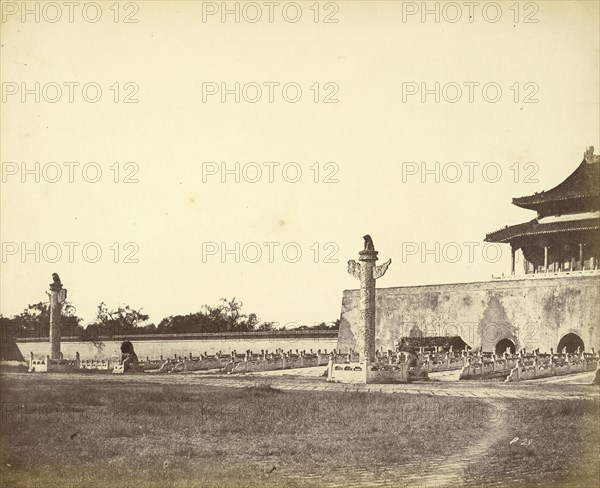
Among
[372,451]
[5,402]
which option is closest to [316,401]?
[372,451]

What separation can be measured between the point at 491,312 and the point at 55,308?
12929mm

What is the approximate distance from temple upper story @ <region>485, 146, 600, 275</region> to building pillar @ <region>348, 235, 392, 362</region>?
6.68m

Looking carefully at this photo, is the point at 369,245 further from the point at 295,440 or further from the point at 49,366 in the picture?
the point at 49,366

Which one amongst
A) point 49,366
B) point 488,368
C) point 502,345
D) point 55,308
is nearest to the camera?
point 55,308

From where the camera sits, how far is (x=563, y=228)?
25.1 m

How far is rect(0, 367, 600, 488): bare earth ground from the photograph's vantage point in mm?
8953

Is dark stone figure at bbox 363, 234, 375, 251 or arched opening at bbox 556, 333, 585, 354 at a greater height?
dark stone figure at bbox 363, 234, 375, 251

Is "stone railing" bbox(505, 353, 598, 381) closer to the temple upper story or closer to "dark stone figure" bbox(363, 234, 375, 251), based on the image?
"dark stone figure" bbox(363, 234, 375, 251)

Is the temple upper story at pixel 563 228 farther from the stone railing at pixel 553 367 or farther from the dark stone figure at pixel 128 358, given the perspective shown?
the dark stone figure at pixel 128 358

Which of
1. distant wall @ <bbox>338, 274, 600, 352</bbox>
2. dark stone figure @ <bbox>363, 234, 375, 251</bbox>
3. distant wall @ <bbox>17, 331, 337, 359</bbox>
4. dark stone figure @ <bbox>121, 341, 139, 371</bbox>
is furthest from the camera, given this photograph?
distant wall @ <bbox>17, 331, 337, 359</bbox>

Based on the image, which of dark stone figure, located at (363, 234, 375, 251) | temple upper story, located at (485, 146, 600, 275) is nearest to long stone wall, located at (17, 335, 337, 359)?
temple upper story, located at (485, 146, 600, 275)

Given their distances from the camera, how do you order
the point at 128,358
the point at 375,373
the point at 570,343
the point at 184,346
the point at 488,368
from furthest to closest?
the point at 184,346
the point at 128,358
the point at 570,343
the point at 488,368
the point at 375,373

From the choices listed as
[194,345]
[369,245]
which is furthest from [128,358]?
[369,245]

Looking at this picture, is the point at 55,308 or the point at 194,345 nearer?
the point at 55,308
